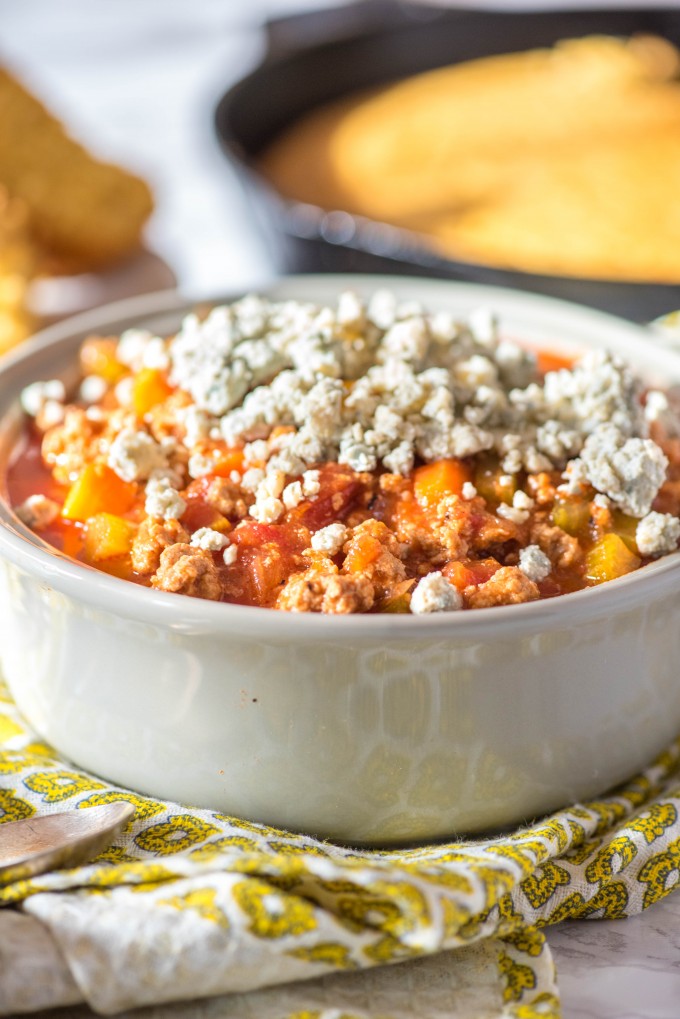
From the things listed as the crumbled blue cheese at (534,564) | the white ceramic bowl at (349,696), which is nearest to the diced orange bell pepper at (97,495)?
the white ceramic bowl at (349,696)

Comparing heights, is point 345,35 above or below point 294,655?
above

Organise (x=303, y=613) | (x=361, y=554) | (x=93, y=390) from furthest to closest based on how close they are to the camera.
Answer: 1. (x=93, y=390)
2. (x=361, y=554)
3. (x=303, y=613)

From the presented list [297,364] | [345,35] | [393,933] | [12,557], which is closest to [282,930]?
[393,933]

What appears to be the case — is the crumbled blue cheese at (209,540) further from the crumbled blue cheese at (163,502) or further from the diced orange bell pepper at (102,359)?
the diced orange bell pepper at (102,359)

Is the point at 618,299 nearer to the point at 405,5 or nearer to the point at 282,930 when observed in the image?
the point at 282,930

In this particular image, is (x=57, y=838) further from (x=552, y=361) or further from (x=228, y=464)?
(x=552, y=361)

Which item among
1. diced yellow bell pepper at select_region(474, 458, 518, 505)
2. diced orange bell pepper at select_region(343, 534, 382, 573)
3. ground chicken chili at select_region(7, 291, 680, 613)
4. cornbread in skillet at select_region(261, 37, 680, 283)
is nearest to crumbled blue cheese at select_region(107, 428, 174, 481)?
ground chicken chili at select_region(7, 291, 680, 613)

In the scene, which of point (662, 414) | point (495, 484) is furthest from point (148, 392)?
point (662, 414)

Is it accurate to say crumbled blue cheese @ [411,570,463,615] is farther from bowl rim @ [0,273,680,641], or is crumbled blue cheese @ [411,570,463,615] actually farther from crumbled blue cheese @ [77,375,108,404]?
crumbled blue cheese @ [77,375,108,404]
